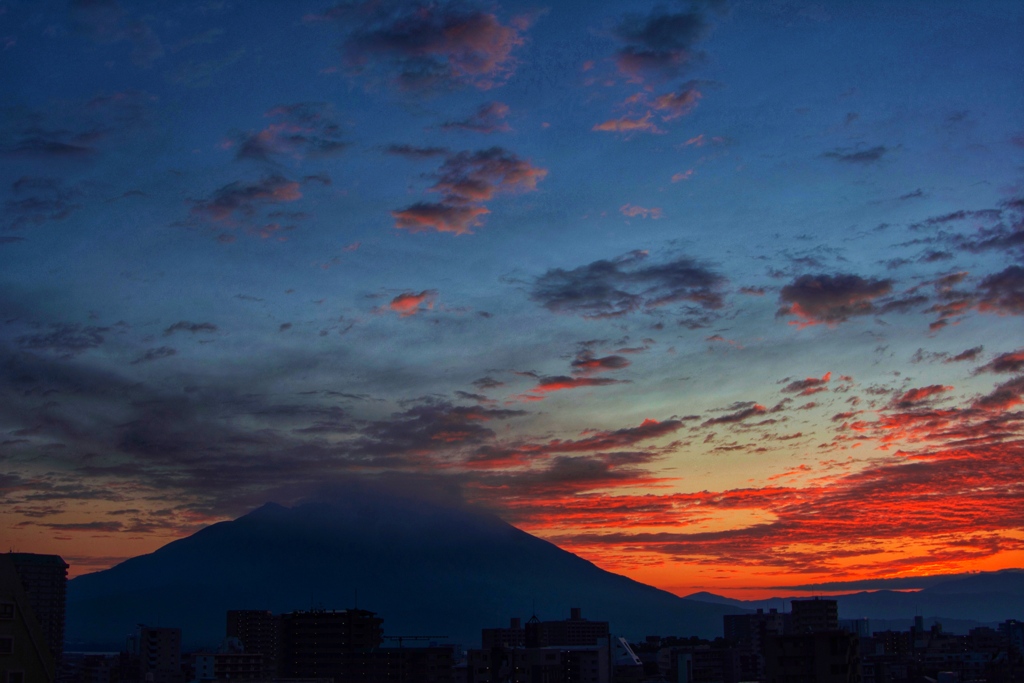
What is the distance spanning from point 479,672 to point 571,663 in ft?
39.9

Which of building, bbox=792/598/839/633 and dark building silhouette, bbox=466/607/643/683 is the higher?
building, bbox=792/598/839/633

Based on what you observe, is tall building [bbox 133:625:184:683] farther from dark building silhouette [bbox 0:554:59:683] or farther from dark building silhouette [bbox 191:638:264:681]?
dark building silhouette [bbox 0:554:59:683]

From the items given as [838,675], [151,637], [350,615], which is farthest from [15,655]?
[151,637]

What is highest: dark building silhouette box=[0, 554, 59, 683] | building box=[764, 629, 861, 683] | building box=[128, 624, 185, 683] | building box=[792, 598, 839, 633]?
dark building silhouette box=[0, 554, 59, 683]

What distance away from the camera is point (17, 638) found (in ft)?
45.2

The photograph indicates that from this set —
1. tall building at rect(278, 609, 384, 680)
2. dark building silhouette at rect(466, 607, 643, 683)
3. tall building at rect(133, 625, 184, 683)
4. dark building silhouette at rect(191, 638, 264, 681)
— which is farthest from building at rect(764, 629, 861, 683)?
tall building at rect(133, 625, 184, 683)

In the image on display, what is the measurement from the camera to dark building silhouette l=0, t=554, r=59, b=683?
13531 mm

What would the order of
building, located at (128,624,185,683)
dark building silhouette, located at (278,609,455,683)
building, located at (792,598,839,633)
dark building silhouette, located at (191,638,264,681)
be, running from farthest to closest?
1. building, located at (792,598,839,633)
2. building, located at (128,624,185,683)
3. dark building silhouette, located at (278,609,455,683)
4. dark building silhouette, located at (191,638,264,681)

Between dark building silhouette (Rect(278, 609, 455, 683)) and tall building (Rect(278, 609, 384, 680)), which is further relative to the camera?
tall building (Rect(278, 609, 384, 680))

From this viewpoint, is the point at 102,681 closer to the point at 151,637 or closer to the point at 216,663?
the point at 151,637

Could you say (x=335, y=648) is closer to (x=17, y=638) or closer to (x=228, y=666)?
(x=228, y=666)

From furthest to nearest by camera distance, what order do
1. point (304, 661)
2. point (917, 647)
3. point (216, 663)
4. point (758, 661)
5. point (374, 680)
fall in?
point (917, 647) < point (758, 661) < point (304, 661) < point (374, 680) < point (216, 663)

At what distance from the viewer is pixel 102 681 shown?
148m

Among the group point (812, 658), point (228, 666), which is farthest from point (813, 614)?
point (812, 658)
